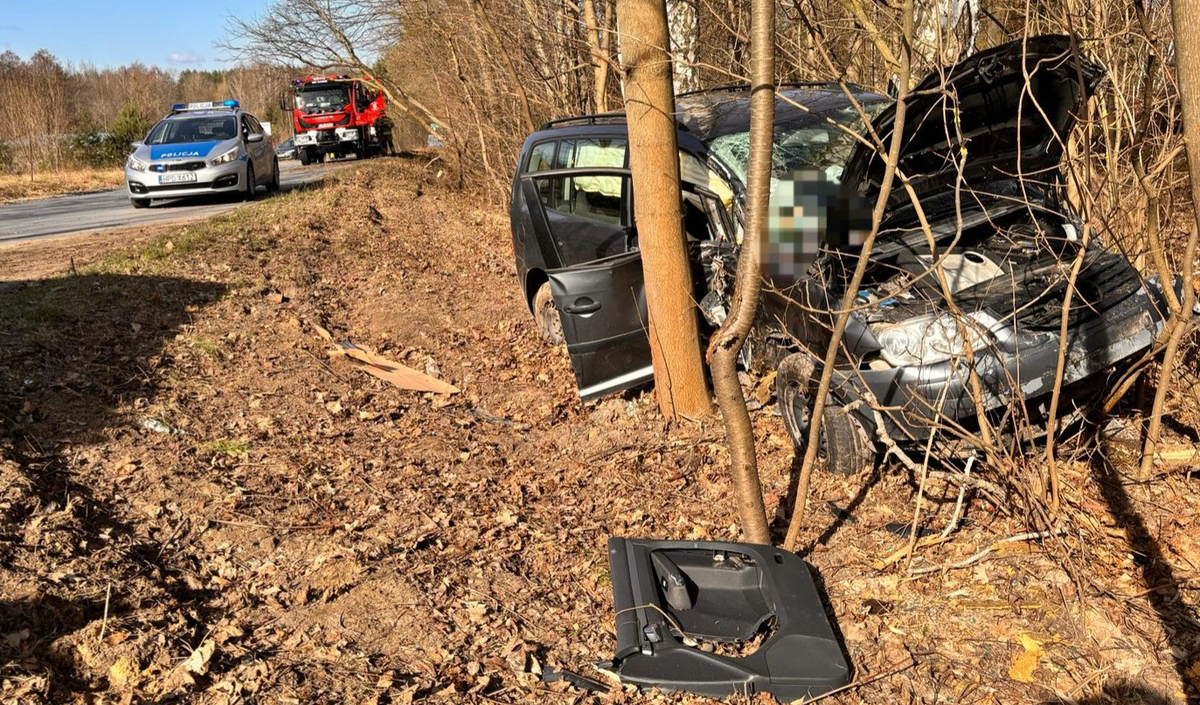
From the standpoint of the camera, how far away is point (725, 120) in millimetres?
6441

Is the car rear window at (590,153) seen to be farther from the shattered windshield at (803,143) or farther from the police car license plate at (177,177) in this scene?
the police car license plate at (177,177)

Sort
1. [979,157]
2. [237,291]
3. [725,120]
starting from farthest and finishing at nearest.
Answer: [237,291], [725,120], [979,157]

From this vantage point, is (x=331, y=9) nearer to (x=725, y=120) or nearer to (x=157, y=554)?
(x=725, y=120)

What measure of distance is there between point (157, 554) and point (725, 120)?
14.1ft

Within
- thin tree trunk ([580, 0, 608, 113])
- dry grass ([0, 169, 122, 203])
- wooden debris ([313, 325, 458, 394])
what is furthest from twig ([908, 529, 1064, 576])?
dry grass ([0, 169, 122, 203])

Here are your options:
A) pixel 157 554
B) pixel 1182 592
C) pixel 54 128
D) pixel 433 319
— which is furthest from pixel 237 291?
pixel 54 128

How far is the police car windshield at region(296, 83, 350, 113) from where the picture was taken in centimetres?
2961

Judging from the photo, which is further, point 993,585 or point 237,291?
point 237,291

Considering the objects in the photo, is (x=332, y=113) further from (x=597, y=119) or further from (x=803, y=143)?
(x=803, y=143)

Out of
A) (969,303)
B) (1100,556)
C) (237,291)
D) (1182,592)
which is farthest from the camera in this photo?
(237,291)

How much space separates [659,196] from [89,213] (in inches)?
581

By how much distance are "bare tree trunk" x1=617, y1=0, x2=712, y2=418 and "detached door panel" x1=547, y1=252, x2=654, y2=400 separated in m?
0.21

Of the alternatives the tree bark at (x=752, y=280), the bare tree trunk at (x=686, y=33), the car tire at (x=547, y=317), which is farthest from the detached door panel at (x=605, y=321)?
the bare tree trunk at (x=686, y=33)

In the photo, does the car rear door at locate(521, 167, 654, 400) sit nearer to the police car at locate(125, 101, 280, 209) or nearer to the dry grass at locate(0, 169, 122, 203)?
the police car at locate(125, 101, 280, 209)
